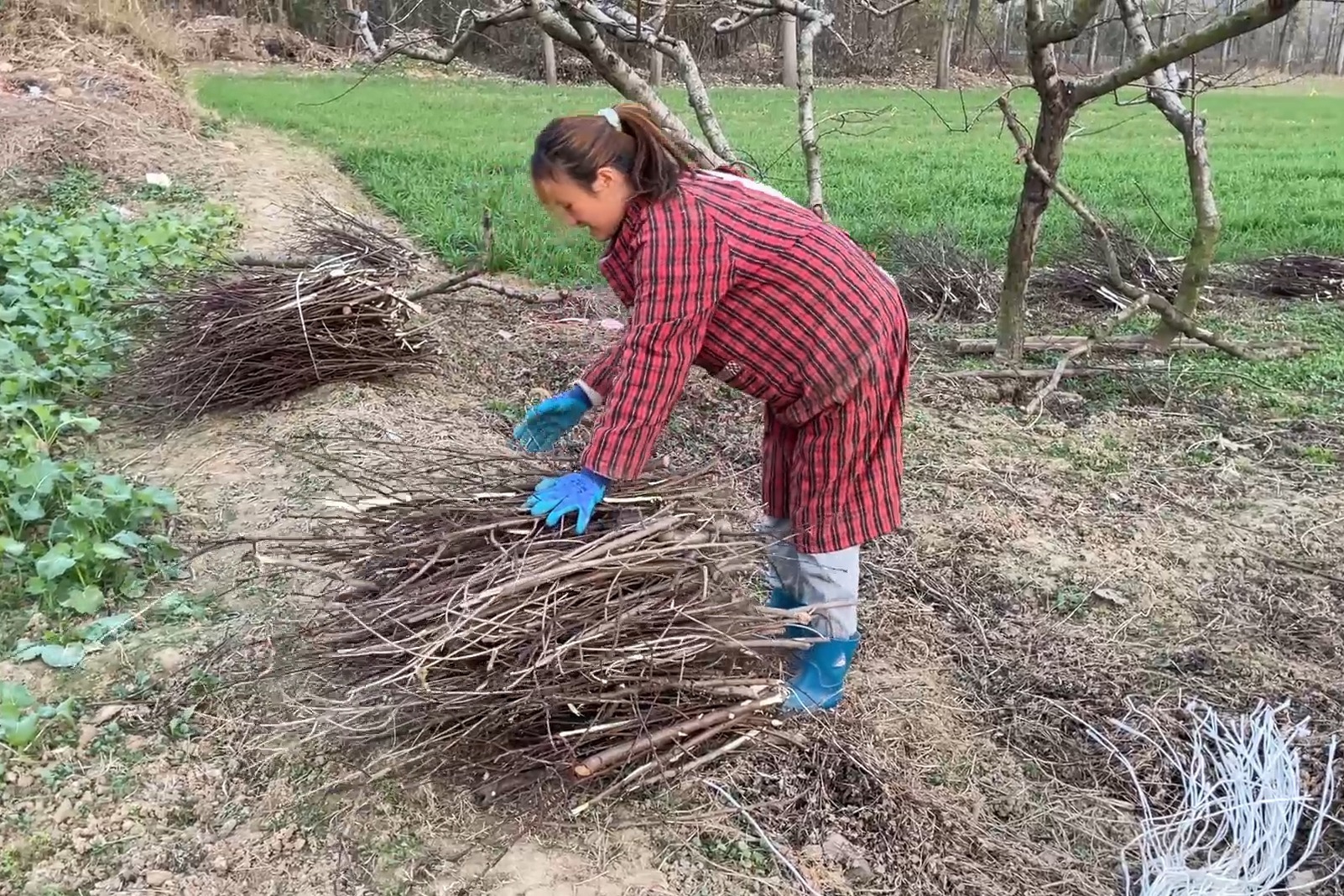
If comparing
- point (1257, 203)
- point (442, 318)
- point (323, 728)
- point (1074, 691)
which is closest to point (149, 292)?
point (442, 318)

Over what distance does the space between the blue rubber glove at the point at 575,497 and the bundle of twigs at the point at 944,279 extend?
416cm

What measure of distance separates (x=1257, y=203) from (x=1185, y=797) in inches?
306

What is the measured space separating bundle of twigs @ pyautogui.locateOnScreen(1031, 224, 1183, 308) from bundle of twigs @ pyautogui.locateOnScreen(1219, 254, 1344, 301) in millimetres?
549

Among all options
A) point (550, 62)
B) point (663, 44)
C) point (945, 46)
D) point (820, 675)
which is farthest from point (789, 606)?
point (945, 46)

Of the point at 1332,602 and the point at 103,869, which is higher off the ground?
the point at 103,869

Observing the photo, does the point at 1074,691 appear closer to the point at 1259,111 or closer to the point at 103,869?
the point at 103,869

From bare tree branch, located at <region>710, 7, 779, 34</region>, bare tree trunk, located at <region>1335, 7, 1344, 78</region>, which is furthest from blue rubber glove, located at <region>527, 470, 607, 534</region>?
bare tree trunk, located at <region>1335, 7, 1344, 78</region>

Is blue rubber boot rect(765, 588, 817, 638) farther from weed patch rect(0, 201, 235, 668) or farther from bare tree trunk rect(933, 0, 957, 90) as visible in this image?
bare tree trunk rect(933, 0, 957, 90)

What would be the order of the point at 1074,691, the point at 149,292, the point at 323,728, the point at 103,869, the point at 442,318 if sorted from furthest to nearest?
1. the point at 442,318
2. the point at 149,292
3. the point at 1074,691
4. the point at 323,728
5. the point at 103,869

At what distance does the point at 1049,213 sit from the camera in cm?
777

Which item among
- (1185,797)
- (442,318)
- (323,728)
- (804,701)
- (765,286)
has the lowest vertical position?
(1185,797)

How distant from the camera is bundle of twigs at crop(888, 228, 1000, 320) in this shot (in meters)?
5.70

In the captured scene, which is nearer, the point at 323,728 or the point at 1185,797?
the point at 323,728

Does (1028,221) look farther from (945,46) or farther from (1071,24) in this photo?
(945,46)
